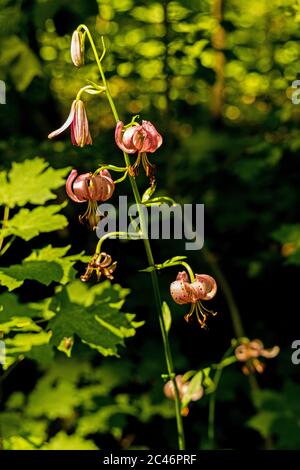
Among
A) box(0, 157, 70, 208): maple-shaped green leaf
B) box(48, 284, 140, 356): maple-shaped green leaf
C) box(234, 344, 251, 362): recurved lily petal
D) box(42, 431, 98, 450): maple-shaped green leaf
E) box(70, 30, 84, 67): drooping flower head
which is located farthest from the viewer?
box(234, 344, 251, 362): recurved lily petal

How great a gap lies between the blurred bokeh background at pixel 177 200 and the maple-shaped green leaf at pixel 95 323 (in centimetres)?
90

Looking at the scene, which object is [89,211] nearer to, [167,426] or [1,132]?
[167,426]

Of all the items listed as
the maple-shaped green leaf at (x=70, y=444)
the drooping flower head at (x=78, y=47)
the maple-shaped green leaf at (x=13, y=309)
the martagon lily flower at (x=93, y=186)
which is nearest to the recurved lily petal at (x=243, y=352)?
the maple-shaped green leaf at (x=70, y=444)

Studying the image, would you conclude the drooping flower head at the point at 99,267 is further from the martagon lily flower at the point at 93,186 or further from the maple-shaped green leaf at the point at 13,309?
the maple-shaped green leaf at the point at 13,309

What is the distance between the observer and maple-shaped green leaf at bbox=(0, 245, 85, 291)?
5.68ft

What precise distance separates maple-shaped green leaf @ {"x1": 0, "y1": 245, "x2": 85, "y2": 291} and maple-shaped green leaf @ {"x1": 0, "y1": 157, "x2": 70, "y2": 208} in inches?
11.0

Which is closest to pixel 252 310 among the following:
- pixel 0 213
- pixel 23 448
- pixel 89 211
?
pixel 0 213

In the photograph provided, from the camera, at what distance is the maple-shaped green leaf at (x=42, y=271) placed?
1.73 m

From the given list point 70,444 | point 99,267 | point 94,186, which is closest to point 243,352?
point 70,444

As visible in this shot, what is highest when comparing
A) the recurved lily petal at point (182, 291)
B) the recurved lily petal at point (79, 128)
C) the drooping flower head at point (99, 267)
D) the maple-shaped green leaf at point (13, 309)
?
the recurved lily petal at point (79, 128)

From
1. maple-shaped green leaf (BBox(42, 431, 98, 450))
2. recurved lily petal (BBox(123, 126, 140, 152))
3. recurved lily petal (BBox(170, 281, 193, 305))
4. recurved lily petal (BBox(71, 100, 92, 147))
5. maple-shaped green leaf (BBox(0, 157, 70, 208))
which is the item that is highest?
maple-shaped green leaf (BBox(0, 157, 70, 208))

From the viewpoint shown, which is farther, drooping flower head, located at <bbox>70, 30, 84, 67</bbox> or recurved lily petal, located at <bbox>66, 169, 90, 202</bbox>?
drooping flower head, located at <bbox>70, 30, 84, 67</bbox>

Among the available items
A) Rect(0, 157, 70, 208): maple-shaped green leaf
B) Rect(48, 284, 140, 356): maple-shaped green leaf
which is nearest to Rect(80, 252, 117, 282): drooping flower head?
Rect(48, 284, 140, 356): maple-shaped green leaf

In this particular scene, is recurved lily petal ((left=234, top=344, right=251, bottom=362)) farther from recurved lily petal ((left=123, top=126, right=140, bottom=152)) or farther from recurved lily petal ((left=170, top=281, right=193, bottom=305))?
recurved lily petal ((left=123, top=126, right=140, bottom=152))
